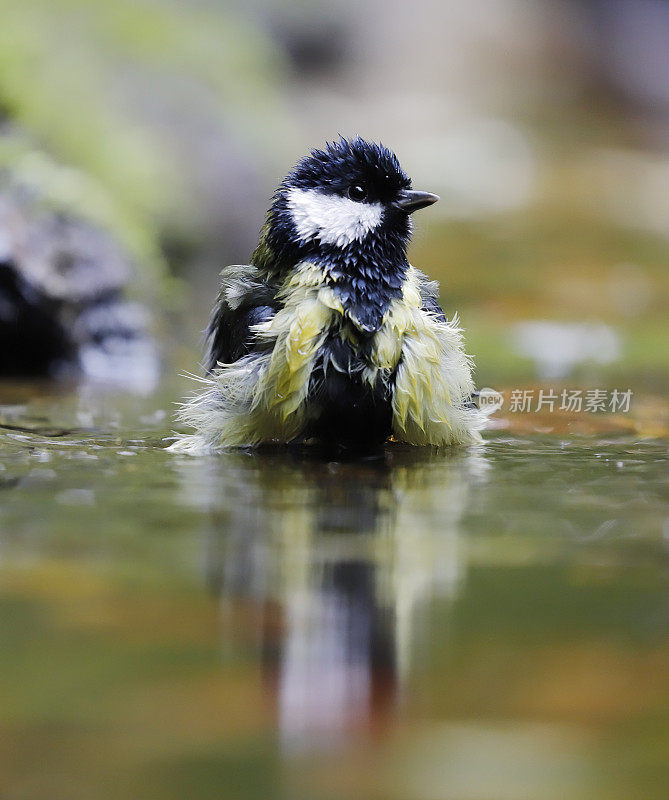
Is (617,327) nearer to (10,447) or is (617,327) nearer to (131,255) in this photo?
(131,255)

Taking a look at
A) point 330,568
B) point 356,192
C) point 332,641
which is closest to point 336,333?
point 356,192

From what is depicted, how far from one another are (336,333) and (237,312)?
17.0 inches

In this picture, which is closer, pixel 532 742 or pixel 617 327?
pixel 532 742

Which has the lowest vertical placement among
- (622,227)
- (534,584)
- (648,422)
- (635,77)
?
(534,584)

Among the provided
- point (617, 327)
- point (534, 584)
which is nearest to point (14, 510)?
point (534, 584)

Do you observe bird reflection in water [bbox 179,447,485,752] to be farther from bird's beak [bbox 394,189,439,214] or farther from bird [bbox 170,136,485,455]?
bird's beak [bbox 394,189,439,214]

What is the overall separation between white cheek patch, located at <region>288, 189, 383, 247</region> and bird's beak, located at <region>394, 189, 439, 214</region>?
8 cm

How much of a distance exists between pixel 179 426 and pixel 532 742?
107 inches

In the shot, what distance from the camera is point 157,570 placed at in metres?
1.70

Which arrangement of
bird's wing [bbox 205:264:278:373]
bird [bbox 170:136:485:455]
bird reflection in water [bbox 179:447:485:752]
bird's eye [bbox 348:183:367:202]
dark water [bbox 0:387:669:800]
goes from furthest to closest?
bird's eye [bbox 348:183:367:202]
bird's wing [bbox 205:264:278:373]
bird [bbox 170:136:485:455]
bird reflection in water [bbox 179:447:485:752]
dark water [bbox 0:387:669:800]

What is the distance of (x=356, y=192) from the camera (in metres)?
3.27

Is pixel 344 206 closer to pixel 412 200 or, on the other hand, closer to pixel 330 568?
pixel 412 200

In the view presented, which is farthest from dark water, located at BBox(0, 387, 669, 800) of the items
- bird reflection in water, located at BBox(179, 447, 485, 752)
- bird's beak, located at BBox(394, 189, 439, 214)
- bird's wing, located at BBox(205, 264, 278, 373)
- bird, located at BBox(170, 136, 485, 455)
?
bird's beak, located at BBox(394, 189, 439, 214)

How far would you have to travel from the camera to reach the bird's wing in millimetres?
3127
